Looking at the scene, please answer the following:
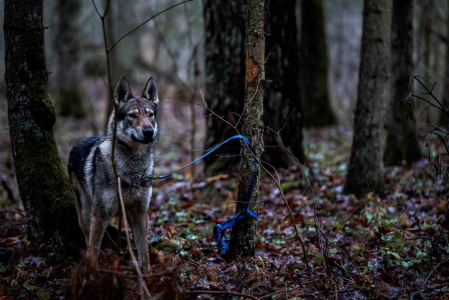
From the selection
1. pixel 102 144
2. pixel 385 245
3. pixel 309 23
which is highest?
pixel 309 23

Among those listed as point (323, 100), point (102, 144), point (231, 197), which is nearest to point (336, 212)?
point (231, 197)

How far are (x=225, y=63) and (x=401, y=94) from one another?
412 cm

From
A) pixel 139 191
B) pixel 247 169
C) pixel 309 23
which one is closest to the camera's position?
pixel 247 169

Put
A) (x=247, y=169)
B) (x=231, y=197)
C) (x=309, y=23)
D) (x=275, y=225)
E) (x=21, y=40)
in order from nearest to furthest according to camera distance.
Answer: (x=247, y=169) < (x=21, y=40) < (x=275, y=225) < (x=231, y=197) < (x=309, y=23)

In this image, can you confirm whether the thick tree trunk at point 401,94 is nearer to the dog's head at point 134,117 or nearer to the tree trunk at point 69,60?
the dog's head at point 134,117

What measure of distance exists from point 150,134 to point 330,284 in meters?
2.57

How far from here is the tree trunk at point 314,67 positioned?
526 inches

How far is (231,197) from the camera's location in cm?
694

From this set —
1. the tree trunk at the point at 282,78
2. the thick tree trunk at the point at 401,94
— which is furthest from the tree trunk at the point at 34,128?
the thick tree trunk at the point at 401,94

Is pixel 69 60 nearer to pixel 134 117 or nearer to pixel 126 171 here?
pixel 134 117

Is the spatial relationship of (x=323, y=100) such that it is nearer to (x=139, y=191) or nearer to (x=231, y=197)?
(x=231, y=197)

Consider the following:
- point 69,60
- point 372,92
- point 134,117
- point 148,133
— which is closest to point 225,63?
point 372,92

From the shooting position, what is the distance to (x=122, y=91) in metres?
4.68

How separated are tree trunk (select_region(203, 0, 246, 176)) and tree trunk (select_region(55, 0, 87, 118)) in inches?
484
